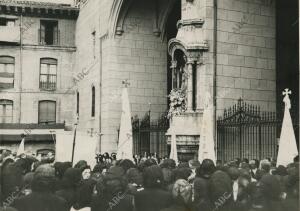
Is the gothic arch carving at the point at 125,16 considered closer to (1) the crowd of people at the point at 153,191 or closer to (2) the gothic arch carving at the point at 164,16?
(2) the gothic arch carving at the point at 164,16

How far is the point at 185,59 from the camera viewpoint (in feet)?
58.7

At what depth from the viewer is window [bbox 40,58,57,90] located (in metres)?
32.8

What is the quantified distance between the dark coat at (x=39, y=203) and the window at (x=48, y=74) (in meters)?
27.6

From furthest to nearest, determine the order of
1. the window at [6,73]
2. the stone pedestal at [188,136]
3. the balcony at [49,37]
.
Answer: the balcony at [49,37], the window at [6,73], the stone pedestal at [188,136]

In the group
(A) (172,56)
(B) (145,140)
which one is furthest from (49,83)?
(A) (172,56)

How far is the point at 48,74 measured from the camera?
32.9 m

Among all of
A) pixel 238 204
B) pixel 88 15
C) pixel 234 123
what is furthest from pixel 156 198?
pixel 88 15

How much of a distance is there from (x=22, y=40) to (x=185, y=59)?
1754 centimetres

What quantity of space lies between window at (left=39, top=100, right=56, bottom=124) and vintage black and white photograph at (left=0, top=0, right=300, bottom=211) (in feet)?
0.21

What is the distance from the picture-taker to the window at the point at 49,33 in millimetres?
33062

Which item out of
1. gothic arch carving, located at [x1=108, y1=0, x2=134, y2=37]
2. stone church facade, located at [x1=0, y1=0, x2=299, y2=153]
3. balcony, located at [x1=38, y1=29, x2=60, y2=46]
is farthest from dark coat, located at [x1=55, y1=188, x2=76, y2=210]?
balcony, located at [x1=38, y1=29, x2=60, y2=46]

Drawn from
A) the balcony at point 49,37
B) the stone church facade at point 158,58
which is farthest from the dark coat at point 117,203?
the balcony at point 49,37

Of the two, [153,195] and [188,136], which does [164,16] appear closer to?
[188,136]

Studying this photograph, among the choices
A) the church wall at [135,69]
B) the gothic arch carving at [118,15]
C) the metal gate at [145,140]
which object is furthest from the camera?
the church wall at [135,69]
